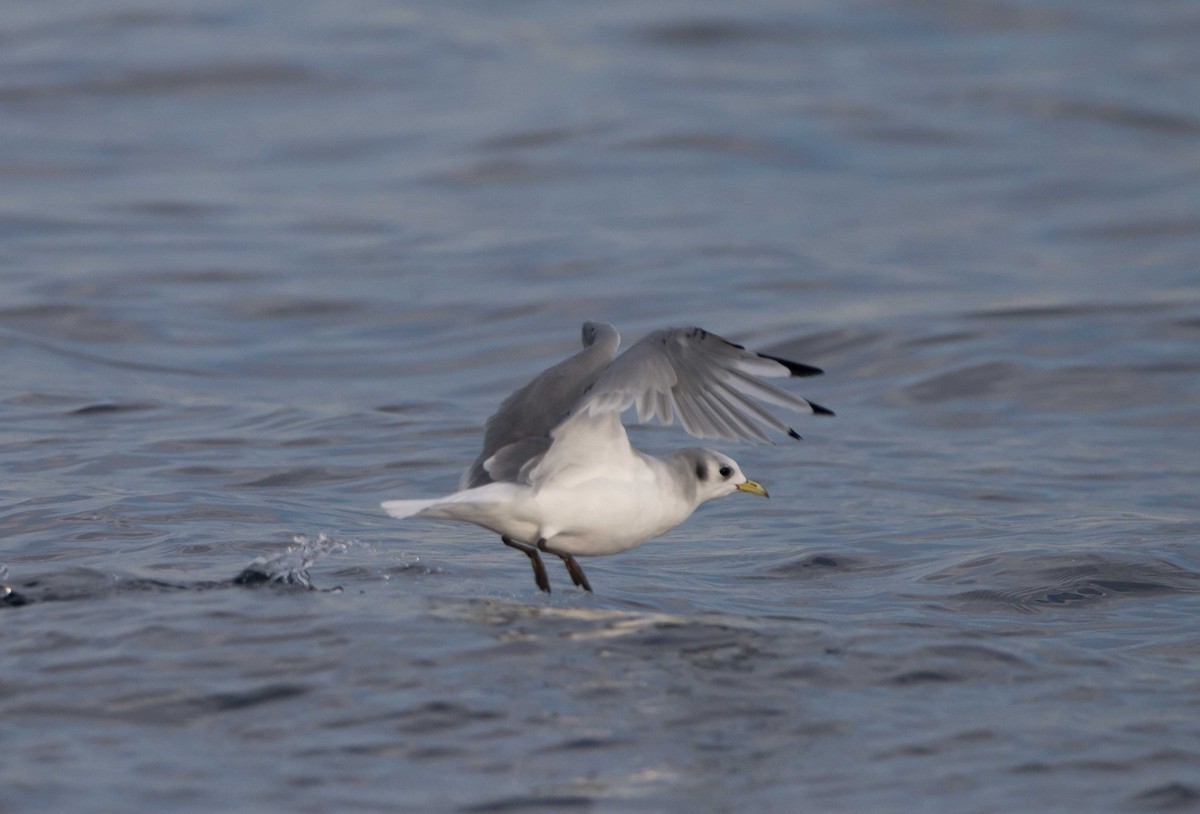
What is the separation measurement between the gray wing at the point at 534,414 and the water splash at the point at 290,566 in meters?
0.80

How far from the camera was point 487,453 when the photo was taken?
7.34m

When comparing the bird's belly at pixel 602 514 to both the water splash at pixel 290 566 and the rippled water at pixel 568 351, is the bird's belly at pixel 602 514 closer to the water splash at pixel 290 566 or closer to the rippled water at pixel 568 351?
the rippled water at pixel 568 351

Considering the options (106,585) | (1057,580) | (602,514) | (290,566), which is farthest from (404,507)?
(1057,580)

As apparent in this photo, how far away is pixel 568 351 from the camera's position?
13.5 m

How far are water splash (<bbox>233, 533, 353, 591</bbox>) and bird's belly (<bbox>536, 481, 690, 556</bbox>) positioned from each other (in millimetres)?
1075

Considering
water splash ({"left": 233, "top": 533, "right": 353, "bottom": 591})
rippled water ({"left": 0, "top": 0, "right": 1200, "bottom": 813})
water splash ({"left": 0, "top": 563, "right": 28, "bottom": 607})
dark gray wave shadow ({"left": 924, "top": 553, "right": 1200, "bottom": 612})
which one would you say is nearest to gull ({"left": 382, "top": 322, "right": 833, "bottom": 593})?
rippled water ({"left": 0, "top": 0, "right": 1200, "bottom": 813})

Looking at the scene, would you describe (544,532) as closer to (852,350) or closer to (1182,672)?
(1182,672)

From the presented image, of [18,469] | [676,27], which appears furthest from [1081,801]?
[676,27]

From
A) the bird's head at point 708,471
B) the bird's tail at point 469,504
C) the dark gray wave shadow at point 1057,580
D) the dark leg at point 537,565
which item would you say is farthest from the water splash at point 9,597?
the dark gray wave shadow at point 1057,580

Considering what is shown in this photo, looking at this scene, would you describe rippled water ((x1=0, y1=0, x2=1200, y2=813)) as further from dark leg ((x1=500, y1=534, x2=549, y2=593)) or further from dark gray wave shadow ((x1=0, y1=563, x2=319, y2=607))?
dark leg ((x1=500, y1=534, x2=549, y2=593))

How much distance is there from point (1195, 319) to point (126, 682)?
10453 millimetres

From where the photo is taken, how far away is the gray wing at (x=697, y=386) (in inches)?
261

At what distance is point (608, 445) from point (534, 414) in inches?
19.3

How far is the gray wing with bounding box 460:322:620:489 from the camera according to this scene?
280 inches
